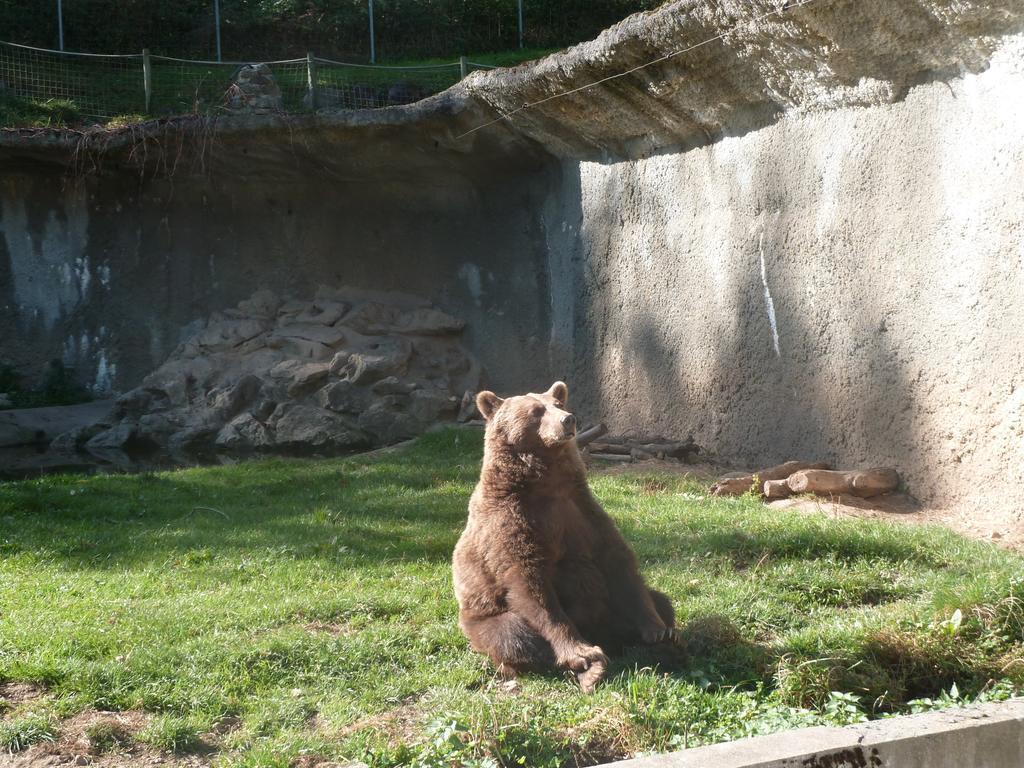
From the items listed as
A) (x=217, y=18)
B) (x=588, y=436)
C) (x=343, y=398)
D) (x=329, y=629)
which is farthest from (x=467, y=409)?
(x=217, y=18)

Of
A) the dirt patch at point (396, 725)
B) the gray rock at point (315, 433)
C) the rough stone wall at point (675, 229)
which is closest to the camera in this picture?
the dirt patch at point (396, 725)

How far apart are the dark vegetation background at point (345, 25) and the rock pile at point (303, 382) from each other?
32.4 ft

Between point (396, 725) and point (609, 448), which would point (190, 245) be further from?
point (396, 725)

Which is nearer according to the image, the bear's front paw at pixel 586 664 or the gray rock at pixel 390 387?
the bear's front paw at pixel 586 664

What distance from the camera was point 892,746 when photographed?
338 centimetres

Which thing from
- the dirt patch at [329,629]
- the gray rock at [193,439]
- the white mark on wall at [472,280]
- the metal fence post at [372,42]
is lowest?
the dirt patch at [329,629]

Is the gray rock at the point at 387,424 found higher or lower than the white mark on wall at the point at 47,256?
lower

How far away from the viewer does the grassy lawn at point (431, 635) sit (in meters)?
3.92

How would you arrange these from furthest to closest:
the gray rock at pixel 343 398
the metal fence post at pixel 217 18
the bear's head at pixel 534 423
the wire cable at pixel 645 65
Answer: the metal fence post at pixel 217 18, the gray rock at pixel 343 398, the wire cable at pixel 645 65, the bear's head at pixel 534 423

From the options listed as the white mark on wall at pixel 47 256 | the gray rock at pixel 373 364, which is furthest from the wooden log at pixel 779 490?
the white mark on wall at pixel 47 256

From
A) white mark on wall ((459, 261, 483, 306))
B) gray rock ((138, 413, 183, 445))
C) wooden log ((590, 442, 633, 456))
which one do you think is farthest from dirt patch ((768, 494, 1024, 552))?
gray rock ((138, 413, 183, 445))

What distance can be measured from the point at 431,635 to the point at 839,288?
5208 mm

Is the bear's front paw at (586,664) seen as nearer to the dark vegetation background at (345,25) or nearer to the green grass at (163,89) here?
the green grass at (163,89)

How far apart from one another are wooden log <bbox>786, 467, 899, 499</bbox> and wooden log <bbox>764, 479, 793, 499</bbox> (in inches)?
2.9
